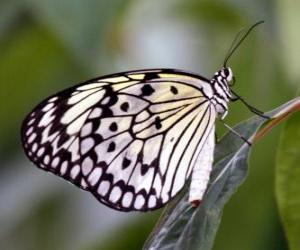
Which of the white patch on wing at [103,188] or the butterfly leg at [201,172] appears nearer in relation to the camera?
the butterfly leg at [201,172]

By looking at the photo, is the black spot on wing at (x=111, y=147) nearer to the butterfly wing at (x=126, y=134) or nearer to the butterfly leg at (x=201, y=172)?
the butterfly wing at (x=126, y=134)

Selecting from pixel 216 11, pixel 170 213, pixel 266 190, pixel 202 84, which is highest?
pixel 216 11

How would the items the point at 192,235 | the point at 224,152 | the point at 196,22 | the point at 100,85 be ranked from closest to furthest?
1. the point at 192,235
2. the point at 224,152
3. the point at 100,85
4. the point at 196,22

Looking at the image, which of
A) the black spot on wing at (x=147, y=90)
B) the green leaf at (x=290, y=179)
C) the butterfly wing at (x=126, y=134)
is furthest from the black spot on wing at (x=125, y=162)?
the green leaf at (x=290, y=179)

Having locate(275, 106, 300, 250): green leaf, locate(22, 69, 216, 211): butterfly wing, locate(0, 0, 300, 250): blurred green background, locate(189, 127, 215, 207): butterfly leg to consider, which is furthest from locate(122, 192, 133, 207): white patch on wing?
locate(0, 0, 300, 250): blurred green background

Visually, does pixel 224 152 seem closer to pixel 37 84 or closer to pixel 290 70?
pixel 290 70

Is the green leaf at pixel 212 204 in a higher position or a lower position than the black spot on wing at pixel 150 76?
lower

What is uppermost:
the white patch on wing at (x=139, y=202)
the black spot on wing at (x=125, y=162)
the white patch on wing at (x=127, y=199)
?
the black spot on wing at (x=125, y=162)

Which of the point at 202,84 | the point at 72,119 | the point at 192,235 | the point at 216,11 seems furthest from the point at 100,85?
the point at 216,11
